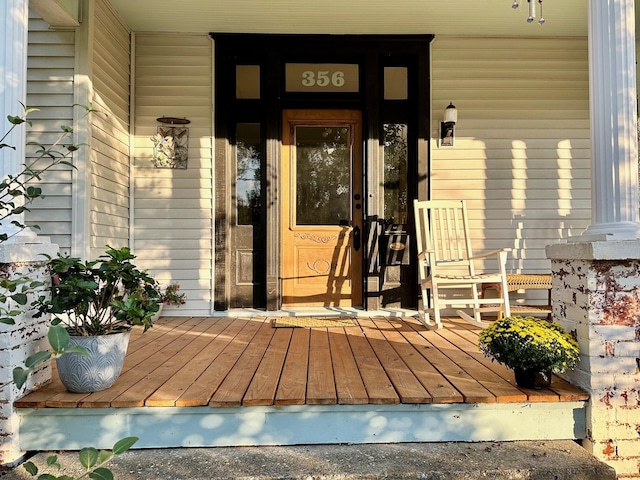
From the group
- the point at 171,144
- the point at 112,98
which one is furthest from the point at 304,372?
the point at 112,98

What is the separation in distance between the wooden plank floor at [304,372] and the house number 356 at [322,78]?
221 cm

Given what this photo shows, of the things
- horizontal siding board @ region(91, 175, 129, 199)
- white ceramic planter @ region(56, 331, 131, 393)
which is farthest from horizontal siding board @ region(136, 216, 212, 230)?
white ceramic planter @ region(56, 331, 131, 393)

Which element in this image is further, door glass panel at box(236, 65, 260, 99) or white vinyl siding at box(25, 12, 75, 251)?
door glass panel at box(236, 65, 260, 99)

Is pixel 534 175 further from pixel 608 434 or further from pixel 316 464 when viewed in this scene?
pixel 316 464

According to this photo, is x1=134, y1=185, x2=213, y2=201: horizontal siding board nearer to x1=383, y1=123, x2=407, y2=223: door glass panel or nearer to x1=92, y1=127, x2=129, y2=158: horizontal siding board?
x1=92, y1=127, x2=129, y2=158: horizontal siding board

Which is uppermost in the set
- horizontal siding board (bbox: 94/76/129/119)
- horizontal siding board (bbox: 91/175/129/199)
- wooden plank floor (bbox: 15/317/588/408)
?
horizontal siding board (bbox: 94/76/129/119)

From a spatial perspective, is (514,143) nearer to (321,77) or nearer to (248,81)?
(321,77)

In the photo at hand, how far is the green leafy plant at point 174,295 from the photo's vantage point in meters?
3.85

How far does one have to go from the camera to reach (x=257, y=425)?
1.92 meters

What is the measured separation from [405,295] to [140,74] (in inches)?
121

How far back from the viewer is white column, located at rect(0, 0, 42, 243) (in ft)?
6.59

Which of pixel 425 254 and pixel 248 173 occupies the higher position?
pixel 248 173

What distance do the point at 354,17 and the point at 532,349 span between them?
3.00 metres

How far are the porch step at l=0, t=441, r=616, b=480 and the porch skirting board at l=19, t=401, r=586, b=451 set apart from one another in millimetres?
36
